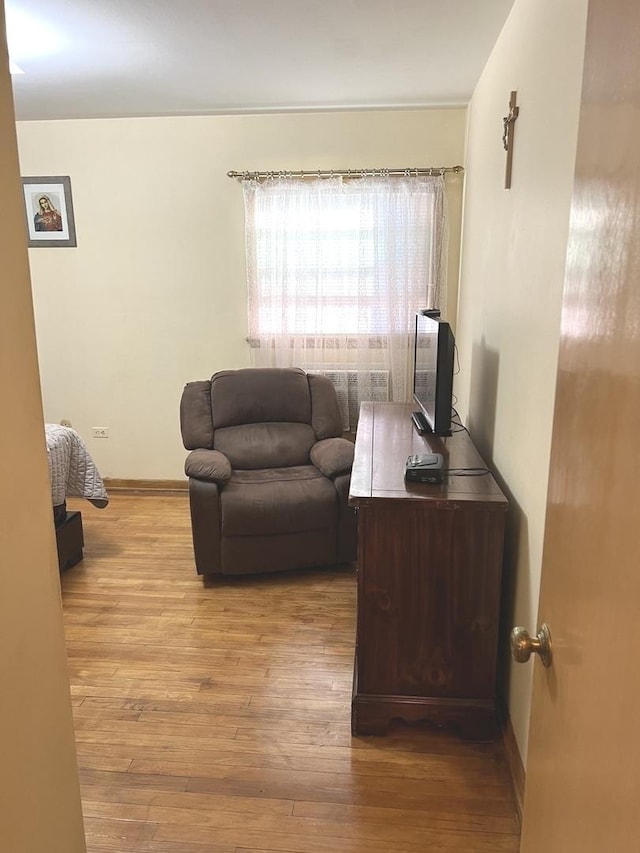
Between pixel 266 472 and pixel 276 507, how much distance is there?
39 cm

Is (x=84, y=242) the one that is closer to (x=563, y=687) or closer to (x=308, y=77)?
(x=308, y=77)

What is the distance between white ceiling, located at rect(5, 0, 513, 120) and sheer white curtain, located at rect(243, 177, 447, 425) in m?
0.53

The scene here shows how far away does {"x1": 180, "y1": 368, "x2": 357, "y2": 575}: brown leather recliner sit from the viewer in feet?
10.0

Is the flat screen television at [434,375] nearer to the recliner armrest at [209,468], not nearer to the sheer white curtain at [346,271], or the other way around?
the sheer white curtain at [346,271]

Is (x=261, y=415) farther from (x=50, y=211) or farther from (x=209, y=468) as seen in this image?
(x=50, y=211)

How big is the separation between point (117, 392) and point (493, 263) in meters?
2.87

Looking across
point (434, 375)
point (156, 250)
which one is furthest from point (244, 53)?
point (434, 375)

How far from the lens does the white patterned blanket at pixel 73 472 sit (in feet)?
10.4

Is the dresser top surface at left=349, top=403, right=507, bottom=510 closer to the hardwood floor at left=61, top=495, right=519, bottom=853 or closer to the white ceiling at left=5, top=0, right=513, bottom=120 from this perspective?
the hardwood floor at left=61, top=495, right=519, bottom=853

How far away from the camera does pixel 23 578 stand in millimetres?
1046

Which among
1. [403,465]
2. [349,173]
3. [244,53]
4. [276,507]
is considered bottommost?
[276,507]

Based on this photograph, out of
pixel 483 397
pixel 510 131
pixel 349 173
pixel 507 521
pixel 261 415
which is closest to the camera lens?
pixel 507 521

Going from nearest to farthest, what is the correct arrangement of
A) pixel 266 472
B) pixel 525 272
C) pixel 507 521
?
1. pixel 525 272
2. pixel 507 521
3. pixel 266 472

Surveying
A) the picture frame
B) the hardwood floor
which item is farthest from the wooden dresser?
the picture frame
